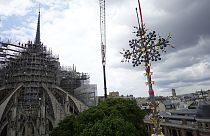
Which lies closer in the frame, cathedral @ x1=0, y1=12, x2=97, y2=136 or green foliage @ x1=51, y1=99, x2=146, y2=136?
green foliage @ x1=51, y1=99, x2=146, y2=136

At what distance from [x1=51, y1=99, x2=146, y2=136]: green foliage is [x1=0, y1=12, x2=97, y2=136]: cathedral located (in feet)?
44.2

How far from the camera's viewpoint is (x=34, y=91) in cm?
5500

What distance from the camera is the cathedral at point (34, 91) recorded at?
44000mm

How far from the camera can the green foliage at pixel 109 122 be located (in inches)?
827

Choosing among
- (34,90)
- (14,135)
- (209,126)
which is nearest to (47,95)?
(34,90)

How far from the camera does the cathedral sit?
4400 cm

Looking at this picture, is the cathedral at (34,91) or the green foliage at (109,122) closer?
the green foliage at (109,122)

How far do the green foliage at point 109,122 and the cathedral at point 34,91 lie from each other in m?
13.5

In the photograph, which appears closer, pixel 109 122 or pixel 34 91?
pixel 109 122

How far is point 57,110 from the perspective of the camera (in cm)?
4606

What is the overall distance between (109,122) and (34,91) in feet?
126

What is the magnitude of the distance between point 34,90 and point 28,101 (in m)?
3.39

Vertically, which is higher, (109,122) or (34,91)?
(34,91)

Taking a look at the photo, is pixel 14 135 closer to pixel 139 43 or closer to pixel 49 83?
pixel 49 83
